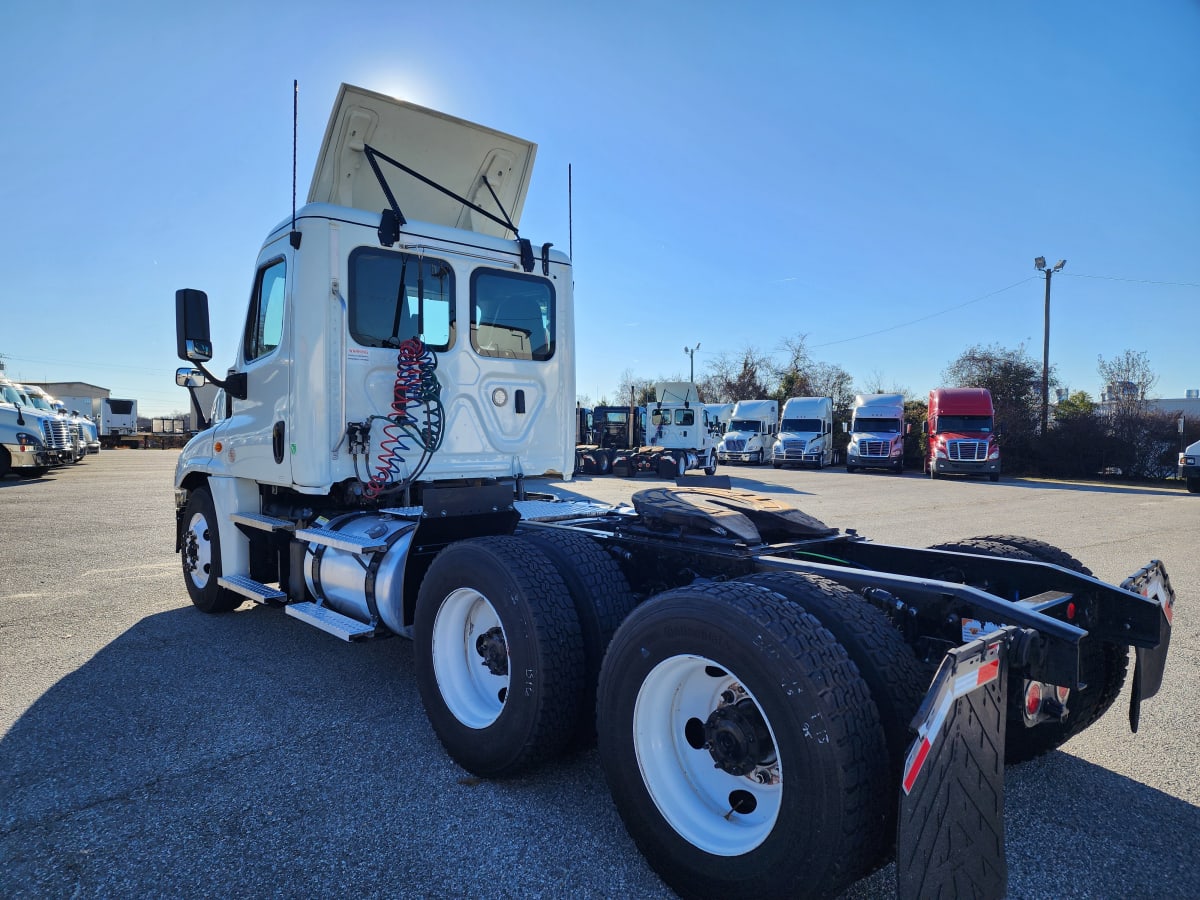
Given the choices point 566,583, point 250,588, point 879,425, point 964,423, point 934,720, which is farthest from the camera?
point 879,425

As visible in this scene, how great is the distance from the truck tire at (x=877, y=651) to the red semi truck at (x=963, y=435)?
24957 mm

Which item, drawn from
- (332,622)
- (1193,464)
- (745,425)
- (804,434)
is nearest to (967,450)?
(1193,464)

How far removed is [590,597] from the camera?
318 cm

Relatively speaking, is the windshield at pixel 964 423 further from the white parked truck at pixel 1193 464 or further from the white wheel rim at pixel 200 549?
the white wheel rim at pixel 200 549

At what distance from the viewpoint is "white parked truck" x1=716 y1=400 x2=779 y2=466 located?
32.9 metres

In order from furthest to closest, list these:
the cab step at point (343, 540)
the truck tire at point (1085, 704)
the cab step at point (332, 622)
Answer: the cab step at point (343, 540)
the cab step at point (332, 622)
the truck tire at point (1085, 704)

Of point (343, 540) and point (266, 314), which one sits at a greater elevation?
point (266, 314)

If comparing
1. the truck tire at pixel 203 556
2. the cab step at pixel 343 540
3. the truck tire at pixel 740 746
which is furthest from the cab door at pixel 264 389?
the truck tire at pixel 740 746

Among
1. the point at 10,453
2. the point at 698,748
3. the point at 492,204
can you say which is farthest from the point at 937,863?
the point at 10,453

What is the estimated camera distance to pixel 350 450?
4.77 metres

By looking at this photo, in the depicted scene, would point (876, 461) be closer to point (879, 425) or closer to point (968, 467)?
point (879, 425)

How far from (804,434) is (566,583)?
29.4 m

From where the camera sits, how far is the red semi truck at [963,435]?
80.4ft

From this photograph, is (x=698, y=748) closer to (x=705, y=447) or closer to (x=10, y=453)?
(x=10, y=453)
